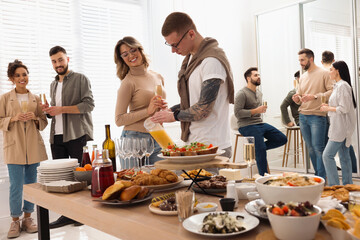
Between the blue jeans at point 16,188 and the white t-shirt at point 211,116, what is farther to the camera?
the blue jeans at point 16,188

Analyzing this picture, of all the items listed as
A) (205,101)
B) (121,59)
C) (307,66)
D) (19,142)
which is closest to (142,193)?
(205,101)

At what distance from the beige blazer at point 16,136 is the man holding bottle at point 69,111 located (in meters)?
0.20

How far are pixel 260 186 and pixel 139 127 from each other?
1.88m

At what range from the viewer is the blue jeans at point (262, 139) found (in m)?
4.68

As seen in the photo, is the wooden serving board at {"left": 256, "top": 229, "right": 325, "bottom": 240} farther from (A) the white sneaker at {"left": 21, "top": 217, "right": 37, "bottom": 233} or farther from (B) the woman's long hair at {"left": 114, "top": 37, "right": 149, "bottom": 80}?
(A) the white sneaker at {"left": 21, "top": 217, "right": 37, "bottom": 233}

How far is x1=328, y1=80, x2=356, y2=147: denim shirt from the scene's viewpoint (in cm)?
399

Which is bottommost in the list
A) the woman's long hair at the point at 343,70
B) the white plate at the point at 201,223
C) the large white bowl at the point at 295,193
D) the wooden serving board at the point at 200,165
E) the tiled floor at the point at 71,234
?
the tiled floor at the point at 71,234

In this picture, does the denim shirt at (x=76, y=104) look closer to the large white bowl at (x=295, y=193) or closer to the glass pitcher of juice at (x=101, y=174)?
the glass pitcher of juice at (x=101, y=174)

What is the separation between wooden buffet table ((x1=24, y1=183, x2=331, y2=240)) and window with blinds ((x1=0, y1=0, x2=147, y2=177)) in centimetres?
273

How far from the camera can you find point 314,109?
475cm

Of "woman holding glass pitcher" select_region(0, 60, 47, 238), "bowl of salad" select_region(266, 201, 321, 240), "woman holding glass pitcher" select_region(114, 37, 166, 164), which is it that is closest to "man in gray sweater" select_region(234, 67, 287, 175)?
"woman holding glass pitcher" select_region(114, 37, 166, 164)

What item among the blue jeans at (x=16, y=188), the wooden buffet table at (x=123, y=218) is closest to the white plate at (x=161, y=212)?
the wooden buffet table at (x=123, y=218)

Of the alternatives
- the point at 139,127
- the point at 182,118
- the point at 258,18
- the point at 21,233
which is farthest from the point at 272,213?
the point at 258,18

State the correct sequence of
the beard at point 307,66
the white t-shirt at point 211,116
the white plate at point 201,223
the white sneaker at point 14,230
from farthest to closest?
1. the beard at point 307,66
2. the white sneaker at point 14,230
3. the white t-shirt at point 211,116
4. the white plate at point 201,223
